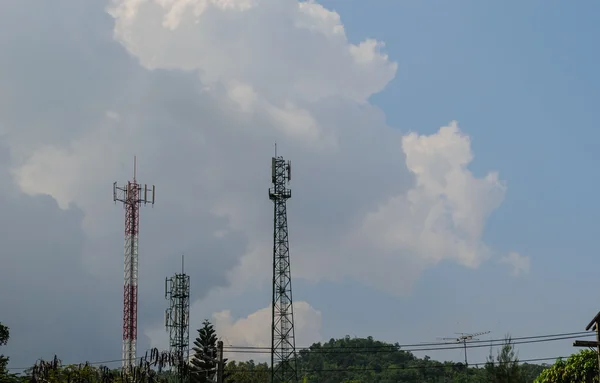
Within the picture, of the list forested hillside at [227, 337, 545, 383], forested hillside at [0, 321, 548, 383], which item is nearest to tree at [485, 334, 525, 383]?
forested hillside at [0, 321, 548, 383]

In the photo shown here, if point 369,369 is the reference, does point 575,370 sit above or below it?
below

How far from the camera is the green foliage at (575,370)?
5294 cm

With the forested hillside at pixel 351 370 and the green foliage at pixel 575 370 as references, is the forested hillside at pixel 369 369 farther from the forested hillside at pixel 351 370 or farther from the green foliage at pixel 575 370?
the green foliage at pixel 575 370

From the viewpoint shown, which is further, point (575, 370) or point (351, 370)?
point (351, 370)

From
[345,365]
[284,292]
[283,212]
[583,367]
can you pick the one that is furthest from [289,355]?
[345,365]

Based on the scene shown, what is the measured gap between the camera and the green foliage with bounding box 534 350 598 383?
174 feet

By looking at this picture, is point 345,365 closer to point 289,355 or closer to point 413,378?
point 413,378

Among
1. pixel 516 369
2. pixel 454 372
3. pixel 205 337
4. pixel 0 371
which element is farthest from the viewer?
pixel 454 372

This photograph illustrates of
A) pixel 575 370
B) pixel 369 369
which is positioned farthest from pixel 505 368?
pixel 369 369

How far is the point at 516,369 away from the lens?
5356 centimetres

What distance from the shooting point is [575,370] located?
53969 millimetres

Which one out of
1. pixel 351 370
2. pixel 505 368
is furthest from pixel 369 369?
pixel 505 368

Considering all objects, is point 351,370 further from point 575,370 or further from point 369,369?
point 575,370

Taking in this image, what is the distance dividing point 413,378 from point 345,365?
1324 inches
